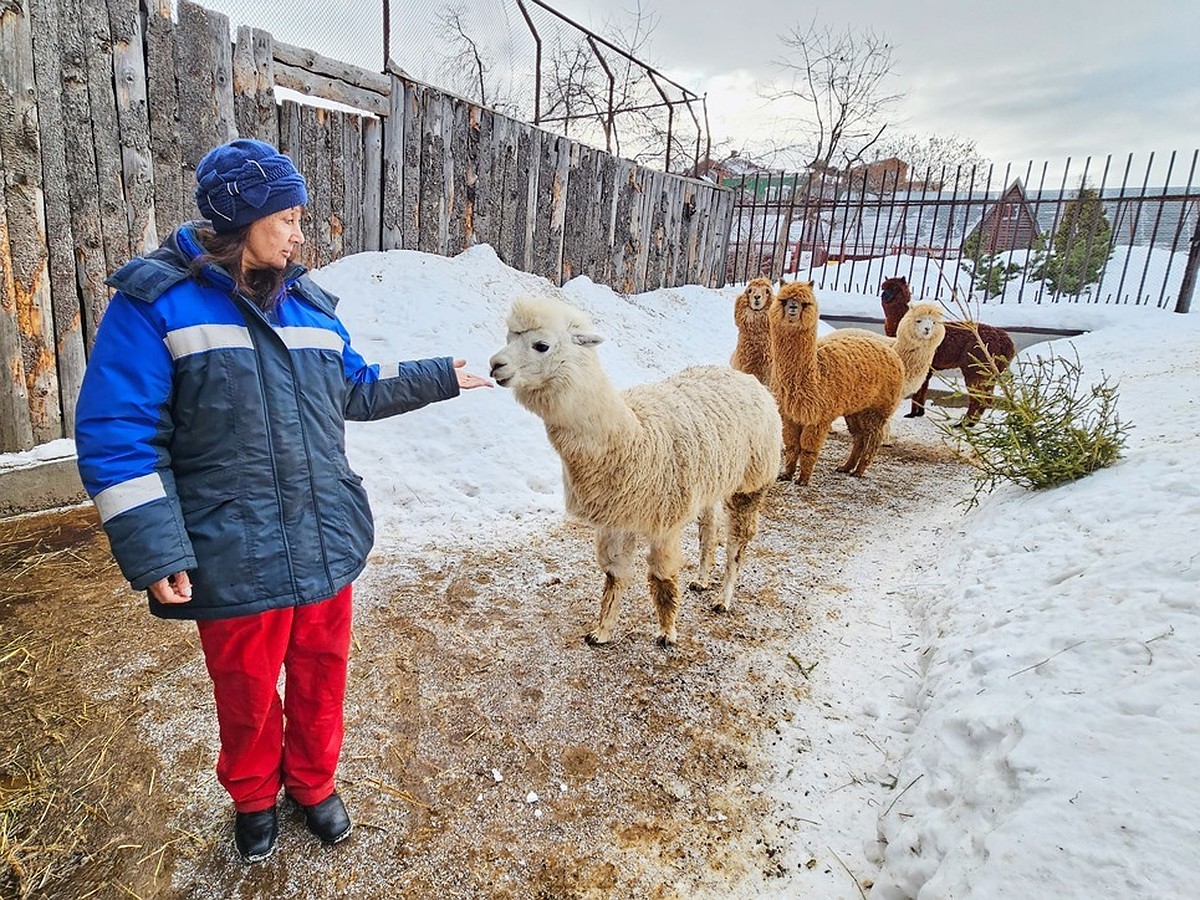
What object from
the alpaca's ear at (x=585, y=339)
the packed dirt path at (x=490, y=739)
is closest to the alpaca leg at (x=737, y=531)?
the packed dirt path at (x=490, y=739)

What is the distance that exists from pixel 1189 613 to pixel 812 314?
384 centimetres

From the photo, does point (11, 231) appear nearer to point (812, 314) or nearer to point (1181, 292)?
point (812, 314)

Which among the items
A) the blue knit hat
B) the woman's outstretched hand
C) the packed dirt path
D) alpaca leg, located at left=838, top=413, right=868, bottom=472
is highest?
the blue knit hat

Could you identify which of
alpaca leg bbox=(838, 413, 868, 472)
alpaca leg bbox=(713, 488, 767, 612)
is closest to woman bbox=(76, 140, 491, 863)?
alpaca leg bbox=(713, 488, 767, 612)

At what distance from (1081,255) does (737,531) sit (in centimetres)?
1361

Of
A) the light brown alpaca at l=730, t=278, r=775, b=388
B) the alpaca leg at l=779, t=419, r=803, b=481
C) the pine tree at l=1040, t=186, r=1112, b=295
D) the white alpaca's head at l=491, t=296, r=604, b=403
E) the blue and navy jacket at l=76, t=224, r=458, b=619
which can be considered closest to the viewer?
the blue and navy jacket at l=76, t=224, r=458, b=619

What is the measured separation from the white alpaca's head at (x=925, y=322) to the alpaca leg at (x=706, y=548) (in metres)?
4.10

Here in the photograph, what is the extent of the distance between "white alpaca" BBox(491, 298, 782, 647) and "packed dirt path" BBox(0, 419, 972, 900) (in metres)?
0.41

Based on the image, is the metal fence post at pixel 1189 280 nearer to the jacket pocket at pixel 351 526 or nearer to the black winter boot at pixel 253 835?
the jacket pocket at pixel 351 526

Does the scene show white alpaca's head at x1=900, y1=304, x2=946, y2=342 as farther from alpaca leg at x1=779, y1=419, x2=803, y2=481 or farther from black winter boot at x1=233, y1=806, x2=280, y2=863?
black winter boot at x1=233, y1=806, x2=280, y2=863

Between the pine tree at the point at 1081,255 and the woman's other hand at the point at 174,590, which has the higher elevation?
the pine tree at the point at 1081,255

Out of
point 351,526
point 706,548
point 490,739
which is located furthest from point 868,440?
point 351,526

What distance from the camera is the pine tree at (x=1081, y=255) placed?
417 inches

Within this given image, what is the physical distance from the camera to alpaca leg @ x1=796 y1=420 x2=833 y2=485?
5703 millimetres
